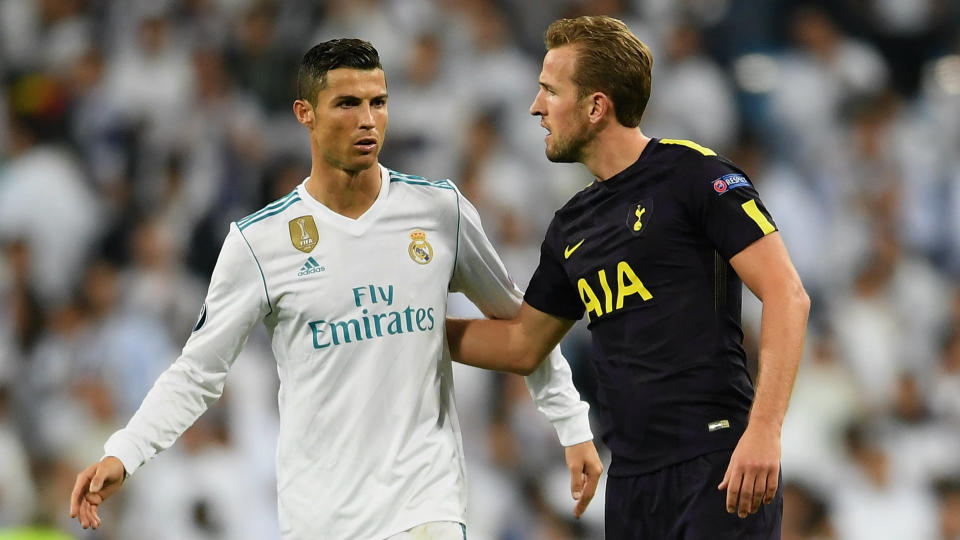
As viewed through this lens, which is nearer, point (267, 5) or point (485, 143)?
point (485, 143)

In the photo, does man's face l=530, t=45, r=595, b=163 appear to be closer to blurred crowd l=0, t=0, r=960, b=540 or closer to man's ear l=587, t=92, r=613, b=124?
man's ear l=587, t=92, r=613, b=124

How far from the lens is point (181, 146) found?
943 centimetres

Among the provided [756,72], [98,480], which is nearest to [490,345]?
[98,480]

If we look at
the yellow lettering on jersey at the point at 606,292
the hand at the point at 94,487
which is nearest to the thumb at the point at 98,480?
the hand at the point at 94,487

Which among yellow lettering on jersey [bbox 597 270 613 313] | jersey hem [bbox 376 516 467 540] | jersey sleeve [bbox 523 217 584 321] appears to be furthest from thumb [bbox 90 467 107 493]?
yellow lettering on jersey [bbox 597 270 613 313]

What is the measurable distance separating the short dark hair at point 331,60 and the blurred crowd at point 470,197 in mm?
3865

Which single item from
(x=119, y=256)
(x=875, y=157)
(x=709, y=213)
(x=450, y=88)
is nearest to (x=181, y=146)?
(x=119, y=256)

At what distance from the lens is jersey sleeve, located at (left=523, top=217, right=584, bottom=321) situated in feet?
14.3

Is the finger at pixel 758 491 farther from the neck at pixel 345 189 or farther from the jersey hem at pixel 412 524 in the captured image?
the neck at pixel 345 189

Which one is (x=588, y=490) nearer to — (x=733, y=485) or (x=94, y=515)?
(x=733, y=485)

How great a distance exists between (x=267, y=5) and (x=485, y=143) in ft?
6.72

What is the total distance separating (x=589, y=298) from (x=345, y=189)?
0.85m

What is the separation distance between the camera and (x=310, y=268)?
421 cm

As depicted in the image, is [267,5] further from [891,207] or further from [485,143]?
[891,207]
